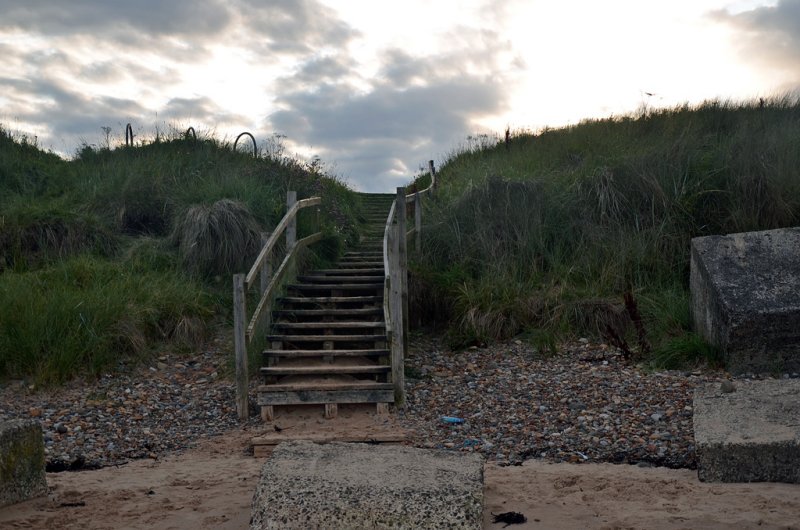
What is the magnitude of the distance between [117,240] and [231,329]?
12.3 ft

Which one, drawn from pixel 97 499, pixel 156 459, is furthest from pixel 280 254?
pixel 97 499

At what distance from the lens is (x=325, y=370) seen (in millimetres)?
9125

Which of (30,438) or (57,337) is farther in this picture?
(57,337)

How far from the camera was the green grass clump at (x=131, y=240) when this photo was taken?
1021 cm

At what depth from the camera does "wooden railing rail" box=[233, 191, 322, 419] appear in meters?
8.89

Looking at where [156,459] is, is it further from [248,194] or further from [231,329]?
[248,194]

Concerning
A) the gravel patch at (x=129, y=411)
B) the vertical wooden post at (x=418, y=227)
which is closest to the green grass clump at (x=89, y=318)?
the gravel patch at (x=129, y=411)

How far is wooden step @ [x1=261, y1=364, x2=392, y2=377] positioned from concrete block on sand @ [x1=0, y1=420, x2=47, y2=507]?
309 cm

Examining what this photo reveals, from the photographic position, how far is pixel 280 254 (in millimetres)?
12539

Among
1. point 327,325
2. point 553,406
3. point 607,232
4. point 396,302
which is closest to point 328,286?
point 327,325

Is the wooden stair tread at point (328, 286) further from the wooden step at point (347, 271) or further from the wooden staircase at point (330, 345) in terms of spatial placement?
Answer: the wooden step at point (347, 271)

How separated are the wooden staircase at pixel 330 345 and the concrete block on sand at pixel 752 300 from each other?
12.1 ft

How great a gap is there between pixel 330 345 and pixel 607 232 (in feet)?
15.9

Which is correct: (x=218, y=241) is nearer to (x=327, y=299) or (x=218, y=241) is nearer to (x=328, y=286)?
(x=328, y=286)
